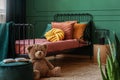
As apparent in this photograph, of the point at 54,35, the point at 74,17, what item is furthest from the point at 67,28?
the point at 74,17

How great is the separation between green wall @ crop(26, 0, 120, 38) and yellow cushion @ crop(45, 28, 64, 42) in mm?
874

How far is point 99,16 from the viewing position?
510cm

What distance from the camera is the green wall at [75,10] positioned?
4.98 m

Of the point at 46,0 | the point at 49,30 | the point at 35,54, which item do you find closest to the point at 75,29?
the point at 49,30

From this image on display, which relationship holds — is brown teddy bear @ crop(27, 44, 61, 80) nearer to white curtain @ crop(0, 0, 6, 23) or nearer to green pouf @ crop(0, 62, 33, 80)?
green pouf @ crop(0, 62, 33, 80)

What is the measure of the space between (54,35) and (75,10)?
1058 millimetres

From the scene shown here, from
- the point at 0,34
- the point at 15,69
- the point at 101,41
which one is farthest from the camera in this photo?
the point at 101,41

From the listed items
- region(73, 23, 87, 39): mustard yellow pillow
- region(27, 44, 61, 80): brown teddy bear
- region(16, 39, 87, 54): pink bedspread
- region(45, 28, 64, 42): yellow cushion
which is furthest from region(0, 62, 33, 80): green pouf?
region(73, 23, 87, 39): mustard yellow pillow

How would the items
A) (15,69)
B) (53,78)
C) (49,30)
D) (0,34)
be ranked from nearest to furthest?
1. (15,69)
2. (53,78)
3. (0,34)
4. (49,30)

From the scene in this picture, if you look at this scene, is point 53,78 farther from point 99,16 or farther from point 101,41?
point 99,16

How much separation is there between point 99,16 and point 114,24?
14.4 inches

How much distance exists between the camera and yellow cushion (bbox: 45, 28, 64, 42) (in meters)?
4.49

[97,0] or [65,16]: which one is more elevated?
[97,0]

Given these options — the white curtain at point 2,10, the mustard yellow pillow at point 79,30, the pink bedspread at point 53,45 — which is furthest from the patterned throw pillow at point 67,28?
the white curtain at point 2,10
